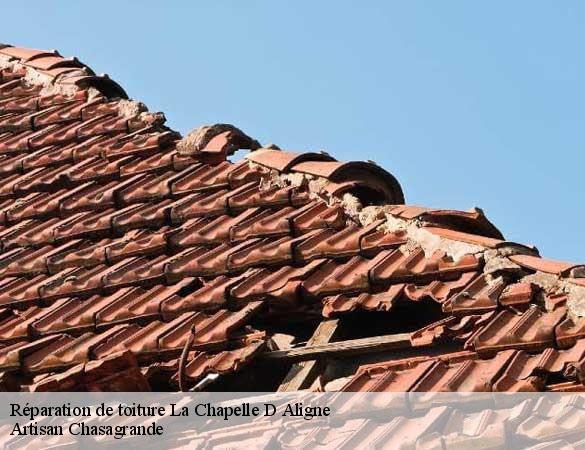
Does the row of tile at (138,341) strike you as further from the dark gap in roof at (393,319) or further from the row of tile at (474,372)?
the row of tile at (474,372)

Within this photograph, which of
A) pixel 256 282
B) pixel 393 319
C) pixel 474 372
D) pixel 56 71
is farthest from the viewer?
pixel 56 71

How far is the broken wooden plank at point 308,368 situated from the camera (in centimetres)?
466

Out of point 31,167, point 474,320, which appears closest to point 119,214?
point 31,167

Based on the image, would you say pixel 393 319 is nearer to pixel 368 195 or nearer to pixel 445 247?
pixel 445 247

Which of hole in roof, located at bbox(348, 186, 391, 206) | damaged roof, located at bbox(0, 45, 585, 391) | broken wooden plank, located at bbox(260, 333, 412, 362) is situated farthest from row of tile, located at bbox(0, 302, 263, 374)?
hole in roof, located at bbox(348, 186, 391, 206)

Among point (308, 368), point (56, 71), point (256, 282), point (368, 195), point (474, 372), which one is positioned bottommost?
point (474, 372)

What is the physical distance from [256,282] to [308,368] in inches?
27.3

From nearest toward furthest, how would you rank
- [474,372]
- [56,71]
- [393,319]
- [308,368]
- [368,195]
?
[474,372], [308,368], [393,319], [368,195], [56,71]

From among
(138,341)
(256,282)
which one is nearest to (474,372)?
(256,282)

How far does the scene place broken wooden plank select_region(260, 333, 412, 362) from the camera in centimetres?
473

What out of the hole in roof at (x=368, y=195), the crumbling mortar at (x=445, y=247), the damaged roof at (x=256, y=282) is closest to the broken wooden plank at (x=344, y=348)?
the damaged roof at (x=256, y=282)

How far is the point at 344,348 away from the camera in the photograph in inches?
187

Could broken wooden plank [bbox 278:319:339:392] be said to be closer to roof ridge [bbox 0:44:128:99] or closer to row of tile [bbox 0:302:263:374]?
row of tile [bbox 0:302:263:374]

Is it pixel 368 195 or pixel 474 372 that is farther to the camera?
→ pixel 368 195
